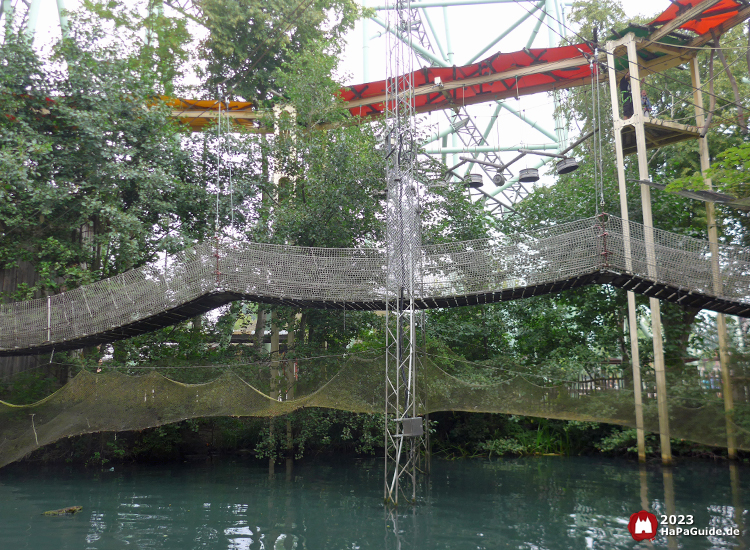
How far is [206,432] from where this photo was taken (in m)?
14.2

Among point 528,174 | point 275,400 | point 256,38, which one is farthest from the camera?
point 256,38

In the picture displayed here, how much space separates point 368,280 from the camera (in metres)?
9.53

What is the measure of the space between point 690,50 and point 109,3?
12.8 meters

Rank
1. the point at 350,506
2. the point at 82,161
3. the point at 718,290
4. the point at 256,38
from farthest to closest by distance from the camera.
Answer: the point at 256,38 < the point at 82,161 < the point at 350,506 < the point at 718,290

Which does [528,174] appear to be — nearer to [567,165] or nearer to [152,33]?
[567,165]

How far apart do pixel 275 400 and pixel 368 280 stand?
2.34m

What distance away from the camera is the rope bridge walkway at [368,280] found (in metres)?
8.11

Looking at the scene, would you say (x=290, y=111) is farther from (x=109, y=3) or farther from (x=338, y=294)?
(x=338, y=294)

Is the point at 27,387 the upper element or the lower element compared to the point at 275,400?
upper

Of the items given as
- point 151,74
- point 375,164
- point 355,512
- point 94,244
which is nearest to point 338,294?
point 355,512

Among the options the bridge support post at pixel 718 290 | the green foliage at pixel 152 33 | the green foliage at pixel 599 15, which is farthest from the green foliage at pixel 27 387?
the green foliage at pixel 599 15

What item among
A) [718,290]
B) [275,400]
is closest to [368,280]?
[275,400]

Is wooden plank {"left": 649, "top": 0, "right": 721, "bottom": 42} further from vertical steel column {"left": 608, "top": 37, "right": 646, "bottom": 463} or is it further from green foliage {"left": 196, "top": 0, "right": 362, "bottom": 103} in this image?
green foliage {"left": 196, "top": 0, "right": 362, "bottom": 103}

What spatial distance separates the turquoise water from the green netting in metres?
1.11
